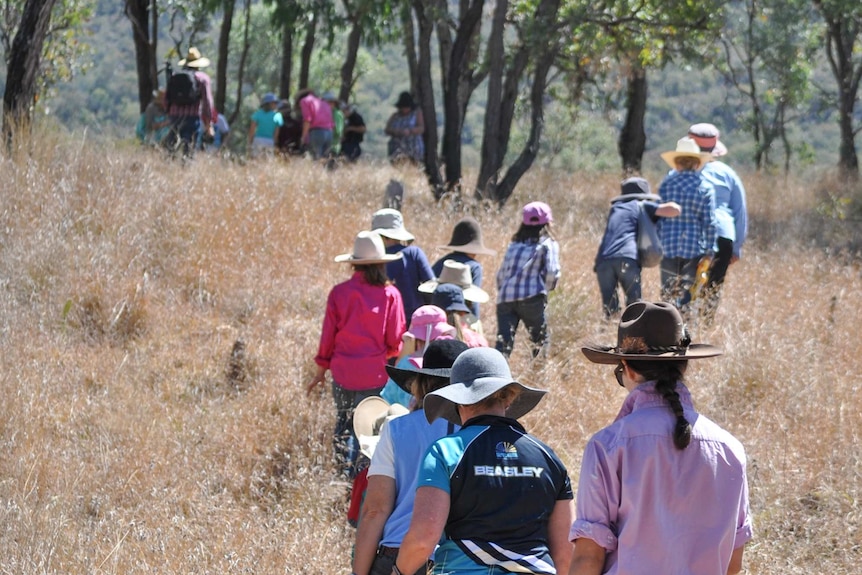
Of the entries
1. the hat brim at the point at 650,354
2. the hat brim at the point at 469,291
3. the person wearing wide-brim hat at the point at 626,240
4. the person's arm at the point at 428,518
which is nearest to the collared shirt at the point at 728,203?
the person wearing wide-brim hat at the point at 626,240

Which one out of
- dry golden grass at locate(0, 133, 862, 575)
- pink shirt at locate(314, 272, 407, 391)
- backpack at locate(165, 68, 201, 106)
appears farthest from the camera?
backpack at locate(165, 68, 201, 106)

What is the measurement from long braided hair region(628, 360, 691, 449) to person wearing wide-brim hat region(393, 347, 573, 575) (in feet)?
1.74

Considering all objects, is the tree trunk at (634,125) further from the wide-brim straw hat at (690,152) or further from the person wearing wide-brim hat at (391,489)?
the person wearing wide-brim hat at (391,489)

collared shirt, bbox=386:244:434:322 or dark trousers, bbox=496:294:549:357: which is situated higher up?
collared shirt, bbox=386:244:434:322

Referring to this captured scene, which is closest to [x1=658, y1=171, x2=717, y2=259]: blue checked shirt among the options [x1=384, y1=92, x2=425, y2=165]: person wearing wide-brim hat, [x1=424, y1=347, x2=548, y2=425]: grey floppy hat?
[x1=424, y1=347, x2=548, y2=425]: grey floppy hat

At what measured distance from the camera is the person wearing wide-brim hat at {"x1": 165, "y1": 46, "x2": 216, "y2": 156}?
12.9m

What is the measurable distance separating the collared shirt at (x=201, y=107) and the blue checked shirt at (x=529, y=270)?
21.4 feet

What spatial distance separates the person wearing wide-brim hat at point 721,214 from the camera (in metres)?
8.78

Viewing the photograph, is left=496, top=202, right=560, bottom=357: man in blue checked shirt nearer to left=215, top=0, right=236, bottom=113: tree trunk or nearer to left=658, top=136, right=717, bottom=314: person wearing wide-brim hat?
left=658, top=136, right=717, bottom=314: person wearing wide-brim hat

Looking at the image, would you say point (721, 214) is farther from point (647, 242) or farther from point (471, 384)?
point (471, 384)

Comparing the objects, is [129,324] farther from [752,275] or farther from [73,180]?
[752,275]

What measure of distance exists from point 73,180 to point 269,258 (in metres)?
2.06

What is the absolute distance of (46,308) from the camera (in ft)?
29.4

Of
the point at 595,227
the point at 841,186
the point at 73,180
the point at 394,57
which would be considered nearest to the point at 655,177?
the point at 841,186
